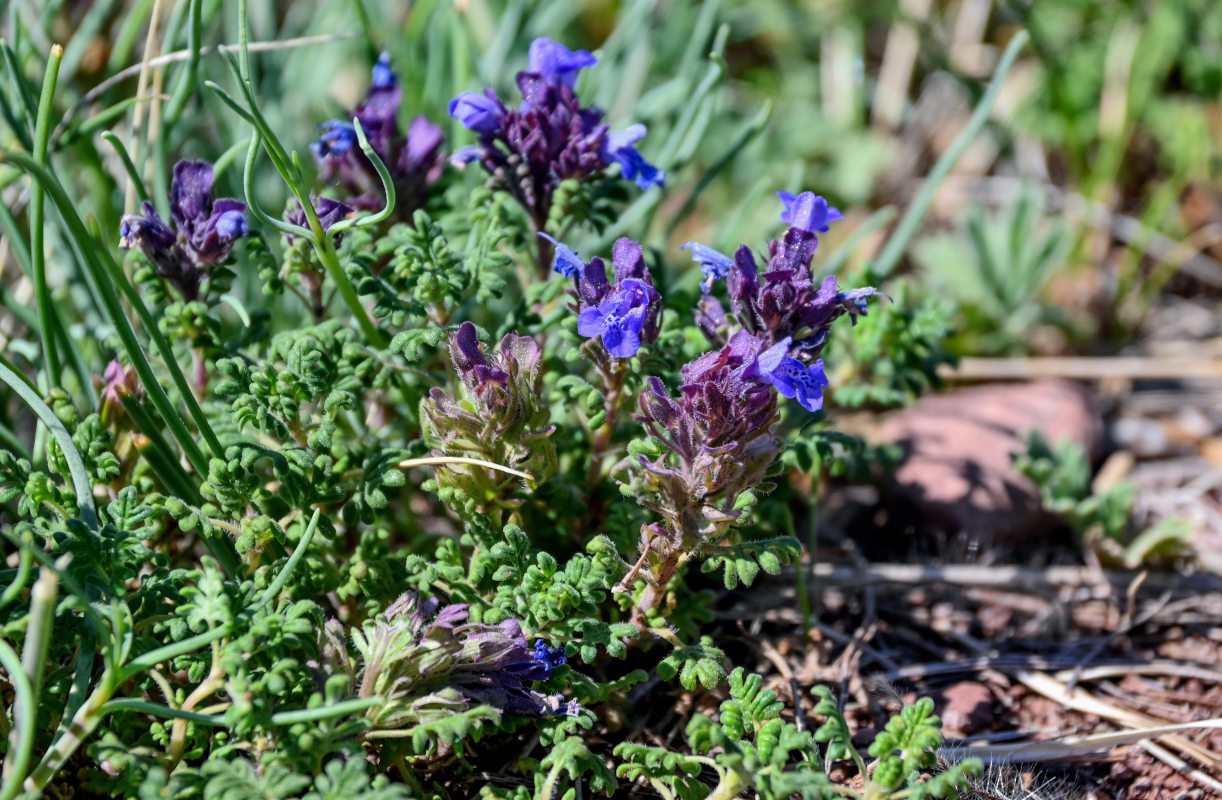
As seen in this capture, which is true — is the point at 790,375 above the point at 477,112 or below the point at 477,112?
below

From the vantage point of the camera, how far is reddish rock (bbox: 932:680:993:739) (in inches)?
96.0

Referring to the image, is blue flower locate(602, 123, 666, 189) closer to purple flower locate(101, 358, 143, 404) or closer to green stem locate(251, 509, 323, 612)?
green stem locate(251, 509, 323, 612)

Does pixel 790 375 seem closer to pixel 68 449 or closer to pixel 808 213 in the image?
pixel 808 213

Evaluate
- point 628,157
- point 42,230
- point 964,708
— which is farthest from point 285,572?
point 964,708

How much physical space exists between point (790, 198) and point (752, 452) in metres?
0.53

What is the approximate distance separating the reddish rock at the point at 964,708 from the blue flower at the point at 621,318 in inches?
→ 50.5

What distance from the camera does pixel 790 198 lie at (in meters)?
2.06

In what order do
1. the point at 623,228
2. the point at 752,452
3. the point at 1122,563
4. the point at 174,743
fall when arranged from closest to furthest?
the point at 174,743 < the point at 752,452 < the point at 1122,563 < the point at 623,228

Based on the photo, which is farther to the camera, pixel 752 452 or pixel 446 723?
pixel 752 452

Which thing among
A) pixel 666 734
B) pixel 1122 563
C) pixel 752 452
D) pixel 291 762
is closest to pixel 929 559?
pixel 1122 563

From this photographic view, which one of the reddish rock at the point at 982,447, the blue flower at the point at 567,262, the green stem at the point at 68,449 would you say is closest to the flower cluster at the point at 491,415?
the blue flower at the point at 567,262

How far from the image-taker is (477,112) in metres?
2.26

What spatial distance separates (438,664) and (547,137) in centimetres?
119

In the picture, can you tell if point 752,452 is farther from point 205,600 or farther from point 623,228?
point 623,228
